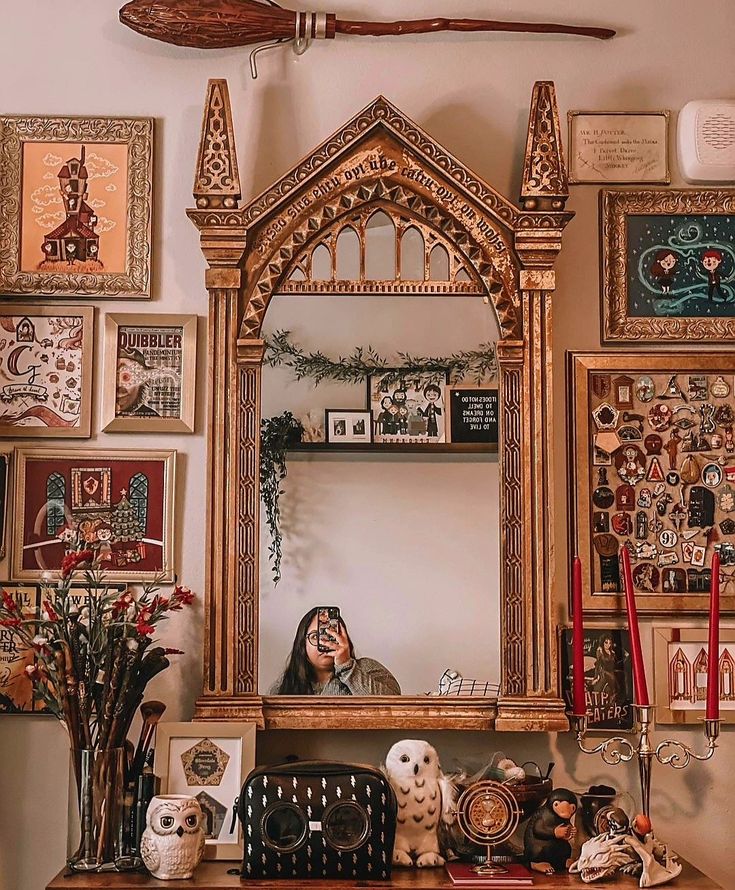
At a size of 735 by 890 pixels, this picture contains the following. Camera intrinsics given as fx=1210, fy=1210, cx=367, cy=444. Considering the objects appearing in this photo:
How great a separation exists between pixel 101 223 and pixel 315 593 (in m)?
0.91

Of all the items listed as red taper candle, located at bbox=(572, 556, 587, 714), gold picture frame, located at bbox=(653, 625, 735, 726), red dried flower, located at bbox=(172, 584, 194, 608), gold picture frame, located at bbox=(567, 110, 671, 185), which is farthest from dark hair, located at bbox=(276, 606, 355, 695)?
gold picture frame, located at bbox=(567, 110, 671, 185)

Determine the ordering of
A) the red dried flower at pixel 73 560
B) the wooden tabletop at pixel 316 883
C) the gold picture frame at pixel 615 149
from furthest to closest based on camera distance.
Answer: the gold picture frame at pixel 615 149 < the red dried flower at pixel 73 560 < the wooden tabletop at pixel 316 883

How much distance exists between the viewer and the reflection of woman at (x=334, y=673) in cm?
239

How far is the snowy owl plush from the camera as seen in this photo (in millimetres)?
2197

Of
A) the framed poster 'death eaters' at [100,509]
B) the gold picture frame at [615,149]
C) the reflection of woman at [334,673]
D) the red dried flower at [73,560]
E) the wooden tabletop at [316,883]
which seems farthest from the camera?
the gold picture frame at [615,149]

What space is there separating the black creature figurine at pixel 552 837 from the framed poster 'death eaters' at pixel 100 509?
0.88 meters

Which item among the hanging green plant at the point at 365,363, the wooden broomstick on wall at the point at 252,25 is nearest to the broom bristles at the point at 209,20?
the wooden broomstick on wall at the point at 252,25

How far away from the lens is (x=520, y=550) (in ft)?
7.98

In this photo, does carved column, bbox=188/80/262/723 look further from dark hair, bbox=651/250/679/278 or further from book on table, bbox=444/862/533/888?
dark hair, bbox=651/250/679/278

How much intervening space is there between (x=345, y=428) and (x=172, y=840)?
2.78ft

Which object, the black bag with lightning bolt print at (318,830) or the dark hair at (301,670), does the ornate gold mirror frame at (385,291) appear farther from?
the black bag with lightning bolt print at (318,830)

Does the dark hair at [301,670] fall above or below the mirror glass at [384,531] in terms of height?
below

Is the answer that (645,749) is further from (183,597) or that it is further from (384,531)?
(183,597)

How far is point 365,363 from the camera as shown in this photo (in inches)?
96.3
